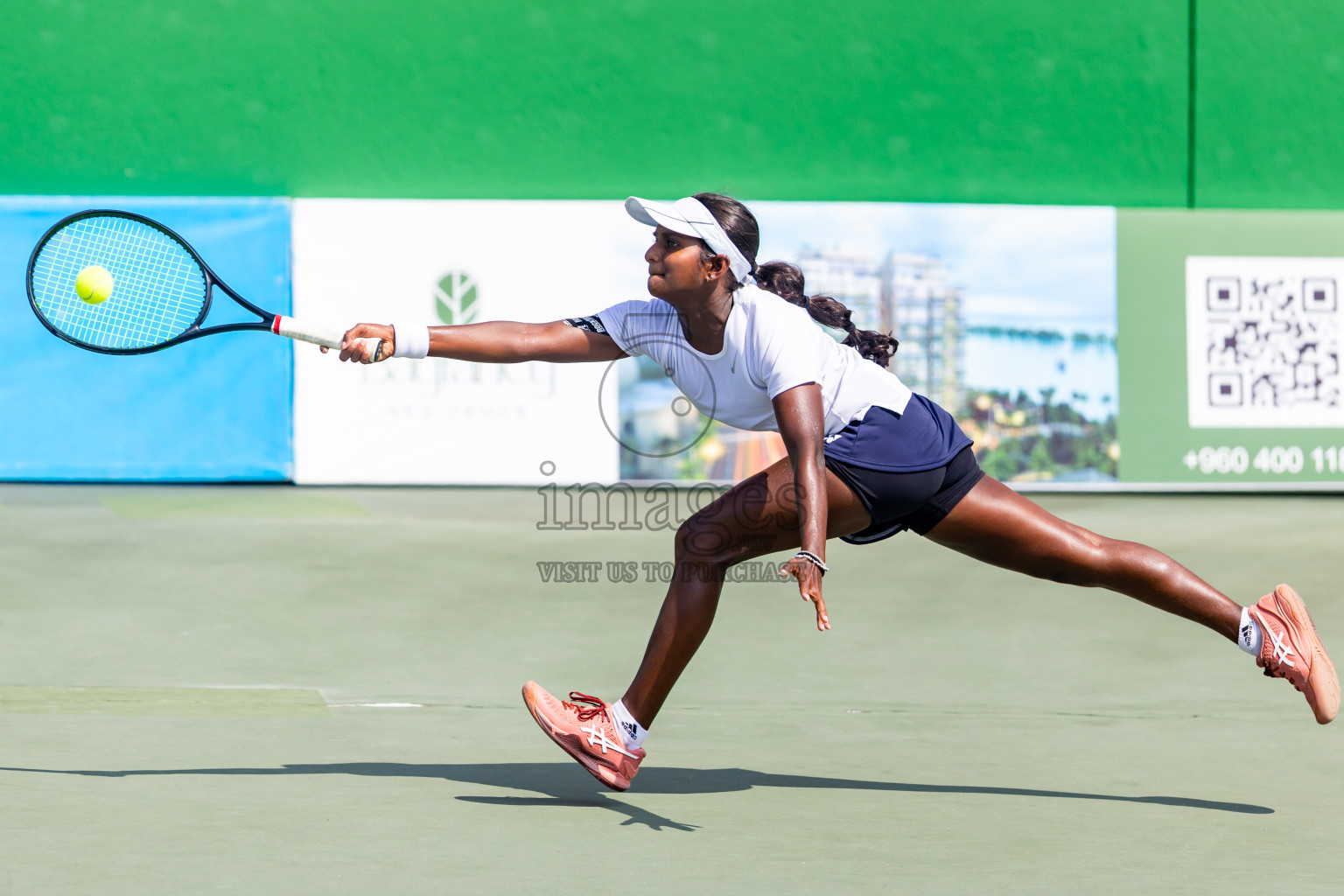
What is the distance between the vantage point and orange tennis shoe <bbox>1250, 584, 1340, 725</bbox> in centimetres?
378

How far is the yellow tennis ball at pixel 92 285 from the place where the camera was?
14.1 ft

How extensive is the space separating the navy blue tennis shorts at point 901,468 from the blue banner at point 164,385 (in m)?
6.54

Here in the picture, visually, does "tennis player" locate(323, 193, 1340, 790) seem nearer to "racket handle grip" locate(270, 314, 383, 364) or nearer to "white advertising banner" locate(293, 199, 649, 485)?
"racket handle grip" locate(270, 314, 383, 364)

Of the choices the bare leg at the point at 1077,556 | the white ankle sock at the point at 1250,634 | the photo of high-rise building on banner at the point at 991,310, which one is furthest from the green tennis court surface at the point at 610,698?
the photo of high-rise building on banner at the point at 991,310

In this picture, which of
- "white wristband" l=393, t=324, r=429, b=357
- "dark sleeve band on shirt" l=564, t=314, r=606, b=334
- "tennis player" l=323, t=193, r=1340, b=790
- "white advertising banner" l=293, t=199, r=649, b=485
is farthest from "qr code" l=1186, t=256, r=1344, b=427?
"white wristband" l=393, t=324, r=429, b=357

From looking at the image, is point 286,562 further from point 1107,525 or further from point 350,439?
point 1107,525

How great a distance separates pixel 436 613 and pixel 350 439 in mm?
3832

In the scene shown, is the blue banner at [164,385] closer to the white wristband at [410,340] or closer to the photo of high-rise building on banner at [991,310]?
the photo of high-rise building on banner at [991,310]

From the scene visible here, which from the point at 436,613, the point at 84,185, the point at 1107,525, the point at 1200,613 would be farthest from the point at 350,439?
the point at 1200,613

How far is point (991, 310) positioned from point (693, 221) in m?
6.63

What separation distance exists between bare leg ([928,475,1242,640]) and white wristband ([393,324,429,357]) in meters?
1.38

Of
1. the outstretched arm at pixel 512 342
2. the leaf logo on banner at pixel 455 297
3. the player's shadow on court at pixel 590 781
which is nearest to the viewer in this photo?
the player's shadow on court at pixel 590 781

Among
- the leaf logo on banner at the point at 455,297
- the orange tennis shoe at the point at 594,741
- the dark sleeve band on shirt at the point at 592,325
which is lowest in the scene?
the orange tennis shoe at the point at 594,741

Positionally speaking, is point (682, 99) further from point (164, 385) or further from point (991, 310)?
point (164, 385)
